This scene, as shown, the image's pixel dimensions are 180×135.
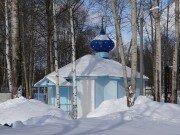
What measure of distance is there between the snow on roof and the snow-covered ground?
652cm

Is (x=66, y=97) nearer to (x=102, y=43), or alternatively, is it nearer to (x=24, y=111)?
(x=102, y=43)

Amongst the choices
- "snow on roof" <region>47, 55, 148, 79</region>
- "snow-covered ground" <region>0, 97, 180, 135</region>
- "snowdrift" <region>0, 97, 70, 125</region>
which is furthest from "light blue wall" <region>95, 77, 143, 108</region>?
"snowdrift" <region>0, 97, 70, 125</region>

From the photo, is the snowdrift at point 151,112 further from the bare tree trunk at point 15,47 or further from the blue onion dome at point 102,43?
the blue onion dome at point 102,43

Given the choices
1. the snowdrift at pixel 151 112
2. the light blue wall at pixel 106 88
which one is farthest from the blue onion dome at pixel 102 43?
the snowdrift at pixel 151 112

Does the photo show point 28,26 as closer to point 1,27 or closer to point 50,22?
Result: point 1,27

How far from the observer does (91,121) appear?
11500mm

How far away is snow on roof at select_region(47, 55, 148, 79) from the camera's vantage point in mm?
23406

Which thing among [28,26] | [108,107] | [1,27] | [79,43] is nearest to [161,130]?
[108,107]

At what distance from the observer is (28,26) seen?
1361 inches

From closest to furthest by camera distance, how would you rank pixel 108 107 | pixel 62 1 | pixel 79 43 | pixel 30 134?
pixel 30 134
pixel 108 107
pixel 62 1
pixel 79 43

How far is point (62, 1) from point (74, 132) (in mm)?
21424

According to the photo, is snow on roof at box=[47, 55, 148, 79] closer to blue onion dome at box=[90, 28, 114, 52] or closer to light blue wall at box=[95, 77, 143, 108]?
light blue wall at box=[95, 77, 143, 108]

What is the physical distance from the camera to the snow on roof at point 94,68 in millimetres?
23406

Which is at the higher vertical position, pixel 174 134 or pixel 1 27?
pixel 1 27
